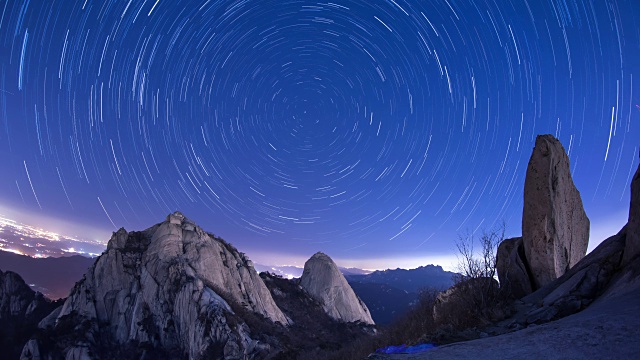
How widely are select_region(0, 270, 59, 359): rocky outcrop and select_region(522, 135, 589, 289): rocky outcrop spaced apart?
248 feet

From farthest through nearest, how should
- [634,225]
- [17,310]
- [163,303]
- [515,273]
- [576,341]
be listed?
[17,310] < [163,303] < [515,273] < [634,225] < [576,341]

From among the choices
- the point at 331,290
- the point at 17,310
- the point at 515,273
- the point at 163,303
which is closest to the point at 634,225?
the point at 515,273

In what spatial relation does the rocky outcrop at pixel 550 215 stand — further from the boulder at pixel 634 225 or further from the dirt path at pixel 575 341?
the dirt path at pixel 575 341

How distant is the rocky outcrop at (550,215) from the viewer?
638 inches

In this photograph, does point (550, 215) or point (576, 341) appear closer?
point (576, 341)

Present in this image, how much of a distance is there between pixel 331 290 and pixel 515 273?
247 feet

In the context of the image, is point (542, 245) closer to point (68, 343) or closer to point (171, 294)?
point (171, 294)

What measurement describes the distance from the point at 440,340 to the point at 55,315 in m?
68.3

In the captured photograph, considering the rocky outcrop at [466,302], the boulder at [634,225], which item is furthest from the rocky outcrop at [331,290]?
the boulder at [634,225]

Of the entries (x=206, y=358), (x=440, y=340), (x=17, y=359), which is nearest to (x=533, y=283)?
(x=440, y=340)

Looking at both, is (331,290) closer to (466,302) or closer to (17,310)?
(17,310)

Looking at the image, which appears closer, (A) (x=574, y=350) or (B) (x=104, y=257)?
(A) (x=574, y=350)

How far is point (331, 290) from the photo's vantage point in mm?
87188

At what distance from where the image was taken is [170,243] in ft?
201
